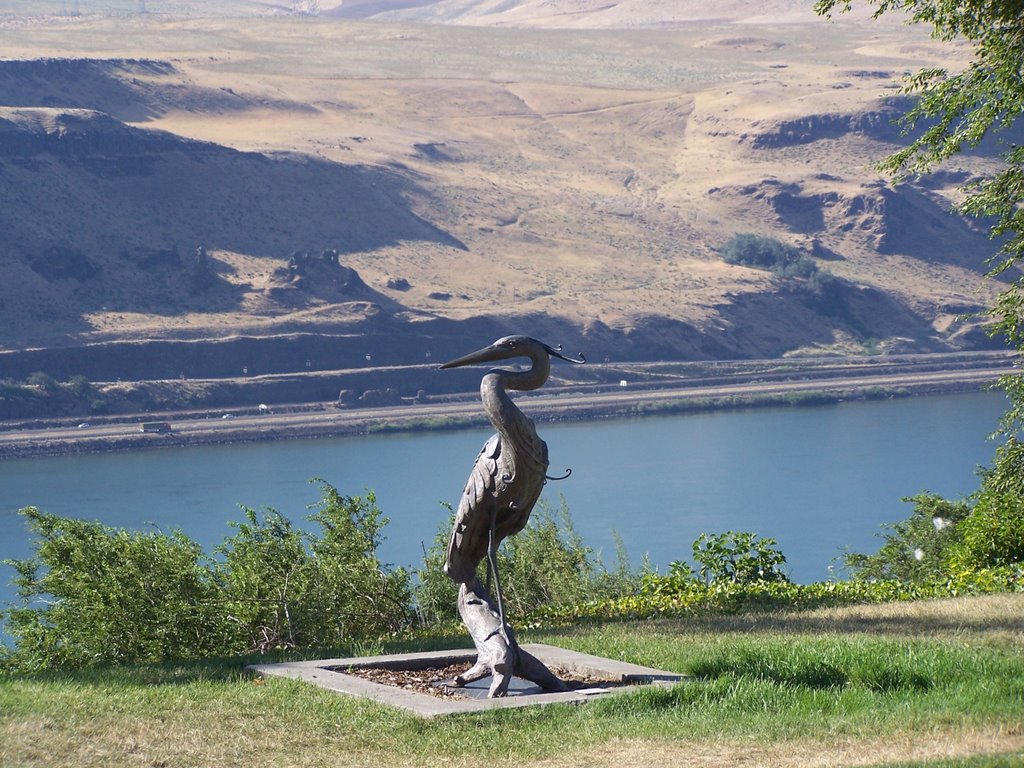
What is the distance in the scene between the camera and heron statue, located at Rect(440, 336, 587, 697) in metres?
9.80

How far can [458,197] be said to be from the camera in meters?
127

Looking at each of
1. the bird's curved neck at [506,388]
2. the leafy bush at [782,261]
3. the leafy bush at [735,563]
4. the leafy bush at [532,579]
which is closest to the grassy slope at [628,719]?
the bird's curved neck at [506,388]

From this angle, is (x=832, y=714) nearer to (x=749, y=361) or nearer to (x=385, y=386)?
(x=385, y=386)

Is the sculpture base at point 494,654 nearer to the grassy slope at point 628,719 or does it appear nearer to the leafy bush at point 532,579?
the grassy slope at point 628,719

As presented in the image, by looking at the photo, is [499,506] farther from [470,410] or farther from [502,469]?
[470,410]

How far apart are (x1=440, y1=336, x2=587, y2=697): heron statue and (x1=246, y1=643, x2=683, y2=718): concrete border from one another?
0.26 meters

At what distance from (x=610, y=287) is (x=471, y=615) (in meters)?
100

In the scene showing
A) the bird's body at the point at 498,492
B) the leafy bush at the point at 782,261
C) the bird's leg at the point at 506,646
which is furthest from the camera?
the leafy bush at the point at 782,261

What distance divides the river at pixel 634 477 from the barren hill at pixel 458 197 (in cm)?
1423

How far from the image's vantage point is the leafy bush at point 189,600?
1334 centimetres

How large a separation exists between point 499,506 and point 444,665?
1.22 m

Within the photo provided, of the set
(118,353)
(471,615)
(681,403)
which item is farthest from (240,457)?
(471,615)

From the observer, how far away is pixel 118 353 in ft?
292

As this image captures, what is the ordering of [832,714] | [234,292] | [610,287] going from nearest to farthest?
[832,714], [234,292], [610,287]
